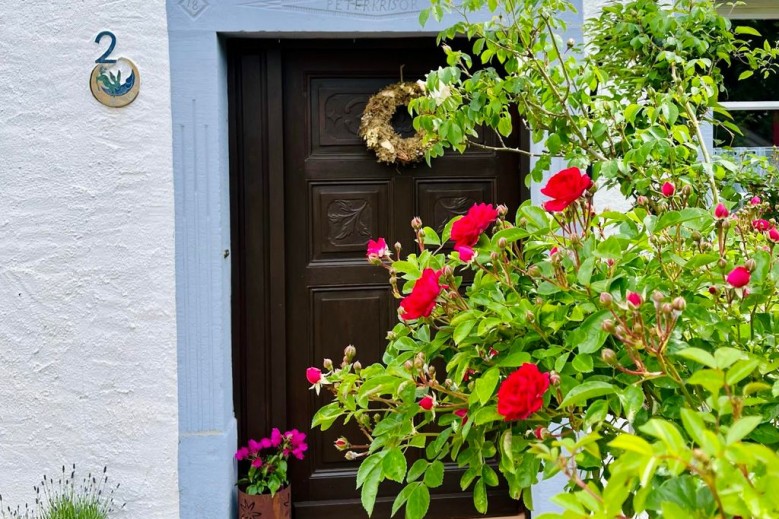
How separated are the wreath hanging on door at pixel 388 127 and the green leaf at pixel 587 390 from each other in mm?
2526

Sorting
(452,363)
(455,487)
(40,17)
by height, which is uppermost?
(40,17)

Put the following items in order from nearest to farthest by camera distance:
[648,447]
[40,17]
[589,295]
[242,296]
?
[648,447] → [589,295] → [40,17] → [242,296]

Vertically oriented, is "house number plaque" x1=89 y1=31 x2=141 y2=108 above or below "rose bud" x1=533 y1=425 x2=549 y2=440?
above

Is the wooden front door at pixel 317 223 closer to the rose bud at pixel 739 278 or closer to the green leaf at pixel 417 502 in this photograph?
the green leaf at pixel 417 502

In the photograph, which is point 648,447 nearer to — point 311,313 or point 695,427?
point 695,427

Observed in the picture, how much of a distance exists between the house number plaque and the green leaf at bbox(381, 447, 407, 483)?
2.38 metres

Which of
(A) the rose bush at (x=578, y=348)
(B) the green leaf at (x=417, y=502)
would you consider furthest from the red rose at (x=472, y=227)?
(B) the green leaf at (x=417, y=502)

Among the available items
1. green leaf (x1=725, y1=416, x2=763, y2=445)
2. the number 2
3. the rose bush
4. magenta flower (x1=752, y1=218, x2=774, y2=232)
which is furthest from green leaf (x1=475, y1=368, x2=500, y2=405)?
the number 2

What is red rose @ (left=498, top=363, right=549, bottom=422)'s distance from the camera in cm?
120

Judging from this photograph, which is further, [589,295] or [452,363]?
[452,363]

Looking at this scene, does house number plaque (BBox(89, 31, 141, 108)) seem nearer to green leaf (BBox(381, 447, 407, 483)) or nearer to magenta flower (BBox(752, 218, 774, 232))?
green leaf (BBox(381, 447, 407, 483))

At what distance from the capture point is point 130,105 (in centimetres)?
335

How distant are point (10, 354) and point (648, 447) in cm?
318

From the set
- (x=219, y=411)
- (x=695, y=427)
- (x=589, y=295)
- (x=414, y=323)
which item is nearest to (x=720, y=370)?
(x=695, y=427)
